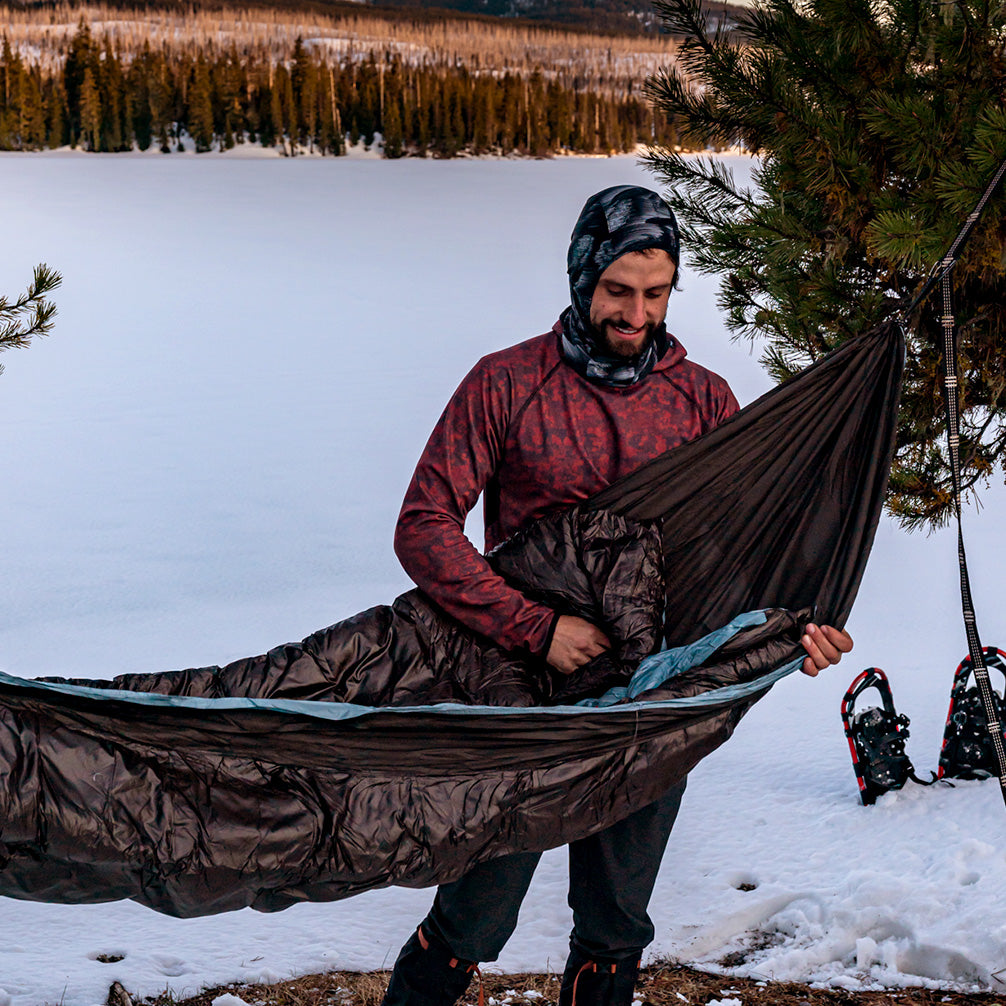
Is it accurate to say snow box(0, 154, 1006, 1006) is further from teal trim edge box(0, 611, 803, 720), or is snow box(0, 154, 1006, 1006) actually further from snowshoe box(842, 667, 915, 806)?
teal trim edge box(0, 611, 803, 720)

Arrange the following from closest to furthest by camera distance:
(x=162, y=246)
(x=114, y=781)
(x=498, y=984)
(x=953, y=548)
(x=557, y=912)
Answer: (x=114, y=781)
(x=498, y=984)
(x=557, y=912)
(x=953, y=548)
(x=162, y=246)

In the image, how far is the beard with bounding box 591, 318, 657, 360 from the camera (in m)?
1.44

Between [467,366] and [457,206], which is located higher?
[457,206]

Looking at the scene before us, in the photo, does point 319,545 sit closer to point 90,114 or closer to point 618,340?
point 618,340

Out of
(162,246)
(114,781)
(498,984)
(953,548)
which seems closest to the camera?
(114,781)

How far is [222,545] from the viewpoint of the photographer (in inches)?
216

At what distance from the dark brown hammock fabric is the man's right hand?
31 millimetres

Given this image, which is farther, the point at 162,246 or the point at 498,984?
the point at 162,246

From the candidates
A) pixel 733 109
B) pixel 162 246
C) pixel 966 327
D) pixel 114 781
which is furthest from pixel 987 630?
pixel 162 246

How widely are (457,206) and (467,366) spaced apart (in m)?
6.95

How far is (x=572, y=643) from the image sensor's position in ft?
4.78

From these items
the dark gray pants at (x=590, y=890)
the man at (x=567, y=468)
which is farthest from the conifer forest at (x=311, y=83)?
the dark gray pants at (x=590, y=890)

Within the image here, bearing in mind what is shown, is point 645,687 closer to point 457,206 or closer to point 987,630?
point 987,630

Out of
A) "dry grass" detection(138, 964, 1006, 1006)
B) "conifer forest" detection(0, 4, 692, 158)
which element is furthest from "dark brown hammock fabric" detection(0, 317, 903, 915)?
"conifer forest" detection(0, 4, 692, 158)
